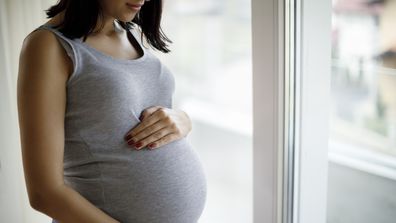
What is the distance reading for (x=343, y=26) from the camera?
118 centimetres

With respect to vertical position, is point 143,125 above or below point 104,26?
below

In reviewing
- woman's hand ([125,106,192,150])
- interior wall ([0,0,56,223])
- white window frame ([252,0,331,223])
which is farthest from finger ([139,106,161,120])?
interior wall ([0,0,56,223])

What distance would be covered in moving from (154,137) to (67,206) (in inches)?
9.2

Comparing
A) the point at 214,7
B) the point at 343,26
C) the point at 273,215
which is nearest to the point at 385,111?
the point at 343,26

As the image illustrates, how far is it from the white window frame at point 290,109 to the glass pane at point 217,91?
0.45m

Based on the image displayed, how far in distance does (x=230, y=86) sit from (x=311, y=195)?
25.0 inches

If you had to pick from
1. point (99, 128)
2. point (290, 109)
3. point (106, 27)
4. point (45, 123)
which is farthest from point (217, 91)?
point (45, 123)

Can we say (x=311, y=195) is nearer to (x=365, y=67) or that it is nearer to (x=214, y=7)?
(x=365, y=67)

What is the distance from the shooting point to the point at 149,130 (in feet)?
3.26

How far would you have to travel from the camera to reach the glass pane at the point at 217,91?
1.74m

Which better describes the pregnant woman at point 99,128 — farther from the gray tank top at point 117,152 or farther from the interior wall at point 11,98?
the interior wall at point 11,98

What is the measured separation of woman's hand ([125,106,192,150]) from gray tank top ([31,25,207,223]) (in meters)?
0.01

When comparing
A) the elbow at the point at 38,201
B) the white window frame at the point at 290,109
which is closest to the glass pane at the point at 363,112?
the white window frame at the point at 290,109

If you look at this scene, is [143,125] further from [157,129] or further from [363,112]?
[363,112]
